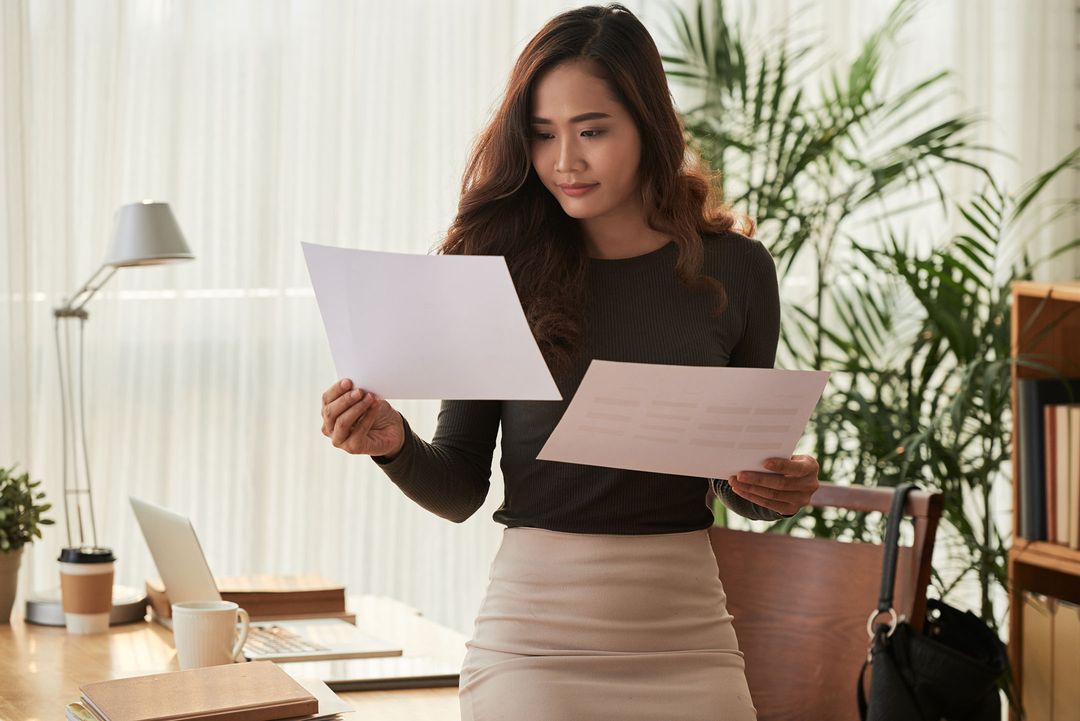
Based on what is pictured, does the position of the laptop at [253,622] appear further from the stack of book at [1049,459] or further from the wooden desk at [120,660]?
the stack of book at [1049,459]

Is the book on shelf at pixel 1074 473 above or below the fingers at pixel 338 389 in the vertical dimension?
below

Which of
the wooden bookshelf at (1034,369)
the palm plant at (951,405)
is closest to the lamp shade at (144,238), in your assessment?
the palm plant at (951,405)

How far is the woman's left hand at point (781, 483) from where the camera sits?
1299 mm

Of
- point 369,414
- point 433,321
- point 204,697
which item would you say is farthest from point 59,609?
point 433,321

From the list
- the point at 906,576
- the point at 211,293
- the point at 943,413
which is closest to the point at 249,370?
the point at 211,293

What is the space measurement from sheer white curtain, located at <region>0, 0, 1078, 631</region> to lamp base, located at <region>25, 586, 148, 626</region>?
83cm

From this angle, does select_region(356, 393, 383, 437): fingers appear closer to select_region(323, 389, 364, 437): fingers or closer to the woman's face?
select_region(323, 389, 364, 437): fingers

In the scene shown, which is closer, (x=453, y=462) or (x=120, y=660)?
(x=453, y=462)

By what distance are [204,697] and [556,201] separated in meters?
0.76

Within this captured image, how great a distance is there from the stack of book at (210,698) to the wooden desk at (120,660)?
0.13 m

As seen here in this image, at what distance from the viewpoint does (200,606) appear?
1.65 metres

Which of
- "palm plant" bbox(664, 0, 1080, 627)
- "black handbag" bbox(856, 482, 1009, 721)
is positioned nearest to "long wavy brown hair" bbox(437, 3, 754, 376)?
"black handbag" bbox(856, 482, 1009, 721)

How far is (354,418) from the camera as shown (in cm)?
127

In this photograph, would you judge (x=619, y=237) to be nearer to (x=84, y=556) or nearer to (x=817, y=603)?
(x=817, y=603)
